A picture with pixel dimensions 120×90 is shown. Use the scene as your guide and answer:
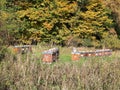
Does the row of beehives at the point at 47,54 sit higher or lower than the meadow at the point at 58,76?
lower

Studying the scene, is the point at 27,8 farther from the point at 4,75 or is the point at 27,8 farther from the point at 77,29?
the point at 4,75

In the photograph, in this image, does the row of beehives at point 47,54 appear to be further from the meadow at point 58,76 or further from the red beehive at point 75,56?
the meadow at point 58,76

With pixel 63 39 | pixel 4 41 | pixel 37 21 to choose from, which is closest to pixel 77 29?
pixel 63 39

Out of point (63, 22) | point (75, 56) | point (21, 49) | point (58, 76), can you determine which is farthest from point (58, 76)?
point (63, 22)

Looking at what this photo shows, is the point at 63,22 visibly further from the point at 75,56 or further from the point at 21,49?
the point at 21,49

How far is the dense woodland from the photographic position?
59.4 ft

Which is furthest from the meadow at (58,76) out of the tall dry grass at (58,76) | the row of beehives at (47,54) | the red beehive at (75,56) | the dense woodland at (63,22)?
the dense woodland at (63,22)

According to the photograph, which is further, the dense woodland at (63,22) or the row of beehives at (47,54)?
the dense woodland at (63,22)

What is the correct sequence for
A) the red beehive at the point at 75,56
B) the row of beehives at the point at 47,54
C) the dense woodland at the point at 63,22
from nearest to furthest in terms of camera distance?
1. the row of beehives at the point at 47,54
2. the red beehive at the point at 75,56
3. the dense woodland at the point at 63,22

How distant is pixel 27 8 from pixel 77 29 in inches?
121

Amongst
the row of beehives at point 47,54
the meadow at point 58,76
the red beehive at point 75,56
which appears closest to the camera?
the meadow at point 58,76

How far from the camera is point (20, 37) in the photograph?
58.7ft

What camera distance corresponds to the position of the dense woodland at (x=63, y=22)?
59.4 ft

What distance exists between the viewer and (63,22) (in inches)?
728
